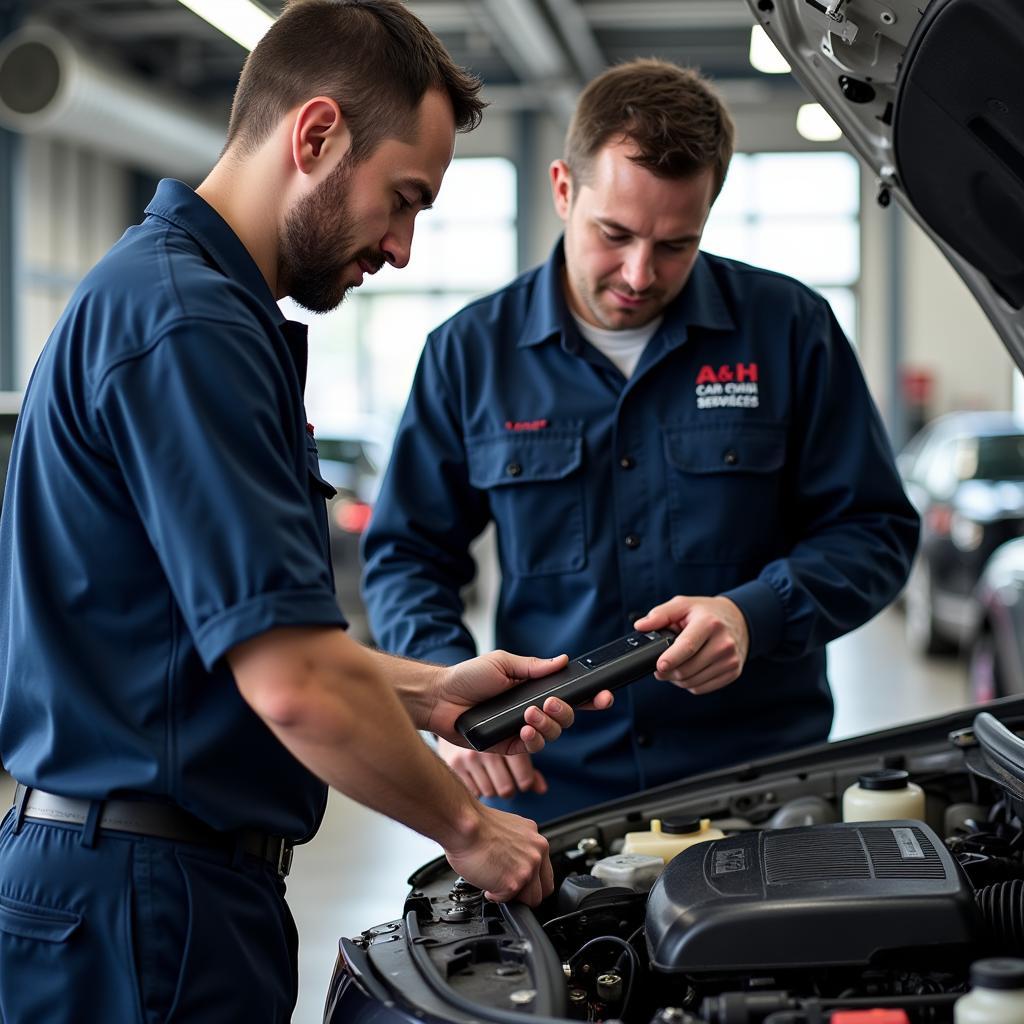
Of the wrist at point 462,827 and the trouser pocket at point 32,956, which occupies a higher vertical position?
the wrist at point 462,827

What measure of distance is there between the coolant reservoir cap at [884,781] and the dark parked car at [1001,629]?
8.74 feet

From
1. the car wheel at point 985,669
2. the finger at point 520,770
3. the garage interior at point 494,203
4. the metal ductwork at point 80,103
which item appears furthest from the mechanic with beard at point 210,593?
the metal ductwork at point 80,103

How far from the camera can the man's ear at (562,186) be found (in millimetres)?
2111

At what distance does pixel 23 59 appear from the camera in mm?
9094

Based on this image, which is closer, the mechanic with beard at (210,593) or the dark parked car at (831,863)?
the mechanic with beard at (210,593)

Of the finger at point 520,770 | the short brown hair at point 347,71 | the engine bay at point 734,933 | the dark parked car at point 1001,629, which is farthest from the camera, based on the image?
the dark parked car at point 1001,629

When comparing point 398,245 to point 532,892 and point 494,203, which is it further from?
point 494,203

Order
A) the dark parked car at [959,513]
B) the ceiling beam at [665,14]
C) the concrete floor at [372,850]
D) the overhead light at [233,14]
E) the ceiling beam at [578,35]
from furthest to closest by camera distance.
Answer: the ceiling beam at [665,14], the ceiling beam at [578,35], the overhead light at [233,14], the dark parked car at [959,513], the concrete floor at [372,850]

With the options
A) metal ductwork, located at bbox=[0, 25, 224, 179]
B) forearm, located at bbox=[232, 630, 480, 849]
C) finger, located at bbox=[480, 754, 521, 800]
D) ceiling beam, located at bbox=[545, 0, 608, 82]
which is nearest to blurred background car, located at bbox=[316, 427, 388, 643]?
metal ductwork, located at bbox=[0, 25, 224, 179]

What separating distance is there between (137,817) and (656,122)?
1.24 metres

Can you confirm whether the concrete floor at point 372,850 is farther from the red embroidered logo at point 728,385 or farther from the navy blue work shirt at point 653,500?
the red embroidered logo at point 728,385

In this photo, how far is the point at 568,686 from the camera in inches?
63.4

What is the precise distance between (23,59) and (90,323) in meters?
8.90

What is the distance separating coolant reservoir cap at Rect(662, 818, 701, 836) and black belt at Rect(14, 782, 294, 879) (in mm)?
623
